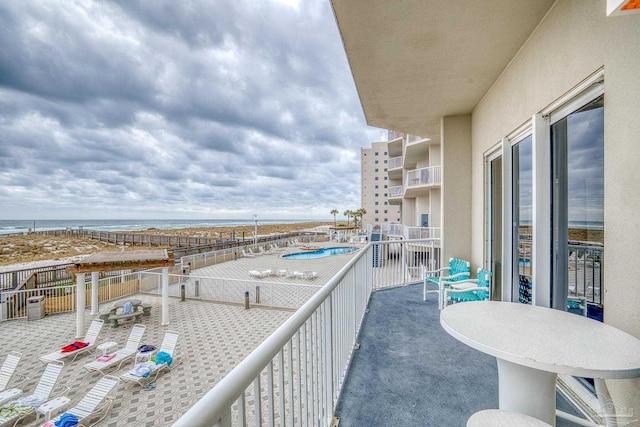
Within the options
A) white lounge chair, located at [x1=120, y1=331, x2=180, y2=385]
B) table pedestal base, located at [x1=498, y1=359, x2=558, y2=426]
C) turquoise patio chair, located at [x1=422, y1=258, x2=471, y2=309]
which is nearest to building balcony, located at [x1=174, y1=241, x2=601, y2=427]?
table pedestal base, located at [x1=498, y1=359, x2=558, y2=426]

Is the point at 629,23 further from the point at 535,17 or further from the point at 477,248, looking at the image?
the point at 477,248

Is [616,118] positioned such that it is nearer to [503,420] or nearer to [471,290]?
[503,420]

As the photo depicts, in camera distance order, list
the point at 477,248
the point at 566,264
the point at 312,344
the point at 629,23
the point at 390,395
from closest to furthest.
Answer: the point at 312,344 < the point at 629,23 < the point at 390,395 < the point at 566,264 < the point at 477,248

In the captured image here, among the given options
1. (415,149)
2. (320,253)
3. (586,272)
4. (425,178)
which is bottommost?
(320,253)

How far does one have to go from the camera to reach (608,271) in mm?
1709

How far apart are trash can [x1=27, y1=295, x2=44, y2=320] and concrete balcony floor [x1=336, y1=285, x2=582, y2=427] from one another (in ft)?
38.8

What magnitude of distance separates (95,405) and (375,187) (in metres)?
41.0

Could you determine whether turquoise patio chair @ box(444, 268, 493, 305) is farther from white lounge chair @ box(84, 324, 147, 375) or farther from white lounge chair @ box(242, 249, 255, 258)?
white lounge chair @ box(242, 249, 255, 258)

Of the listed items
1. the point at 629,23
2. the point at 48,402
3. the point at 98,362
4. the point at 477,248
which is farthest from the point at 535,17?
the point at 98,362

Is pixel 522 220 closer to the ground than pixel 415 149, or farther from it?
closer to the ground

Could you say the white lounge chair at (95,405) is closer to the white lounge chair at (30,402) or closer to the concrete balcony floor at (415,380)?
the white lounge chair at (30,402)

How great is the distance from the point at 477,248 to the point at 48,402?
8.34 m

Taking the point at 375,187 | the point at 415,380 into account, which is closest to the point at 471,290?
the point at 415,380

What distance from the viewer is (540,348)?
1.31m
